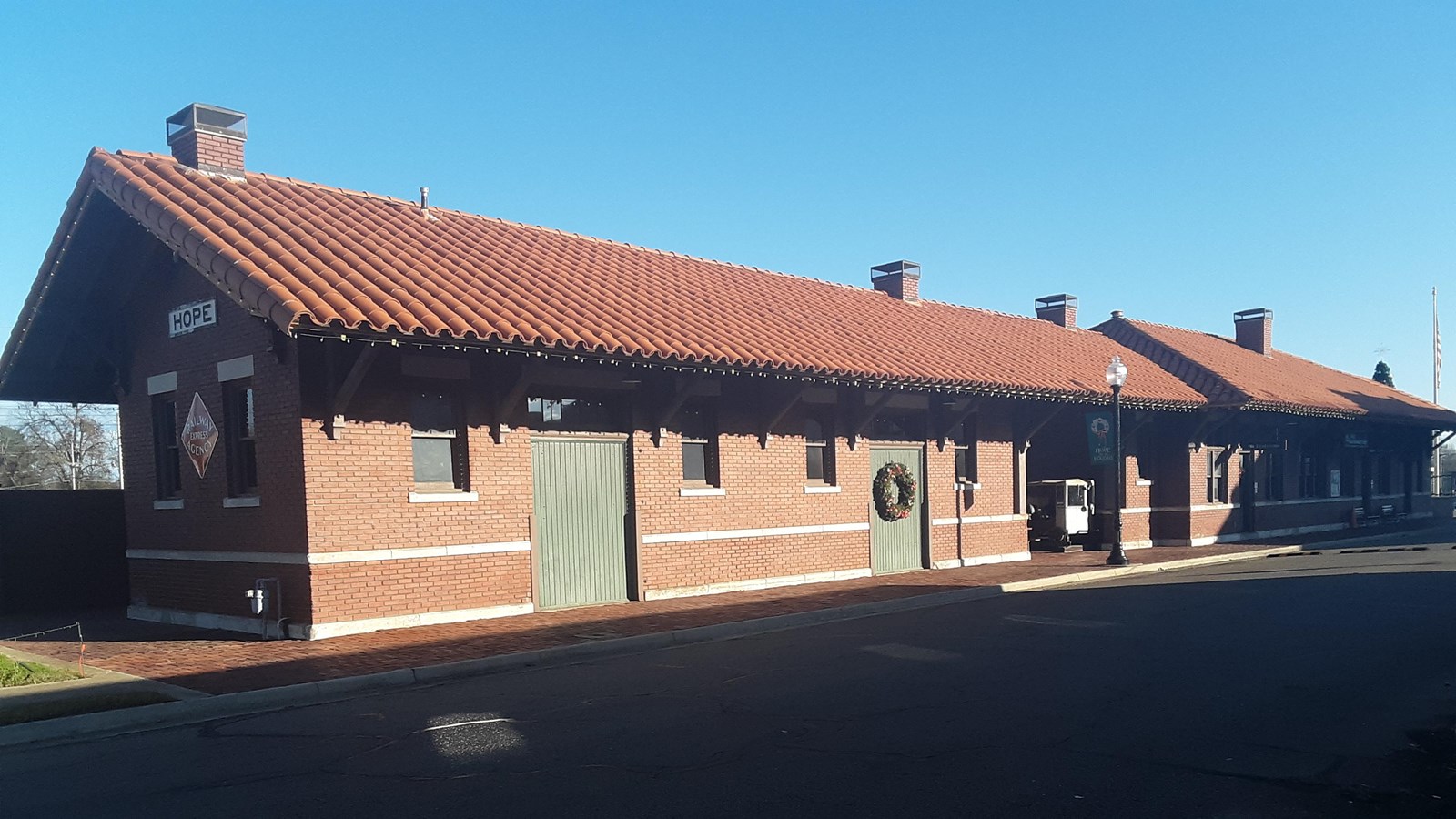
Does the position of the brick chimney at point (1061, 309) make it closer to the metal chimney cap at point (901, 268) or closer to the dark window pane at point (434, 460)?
the metal chimney cap at point (901, 268)

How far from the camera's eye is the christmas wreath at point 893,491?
18828 mm

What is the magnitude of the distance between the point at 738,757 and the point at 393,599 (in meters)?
6.93

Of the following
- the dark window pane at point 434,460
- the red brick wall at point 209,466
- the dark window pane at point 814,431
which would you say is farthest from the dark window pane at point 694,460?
the red brick wall at point 209,466

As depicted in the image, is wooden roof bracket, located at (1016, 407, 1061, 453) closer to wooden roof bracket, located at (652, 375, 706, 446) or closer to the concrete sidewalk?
the concrete sidewalk

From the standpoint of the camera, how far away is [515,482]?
13570 mm

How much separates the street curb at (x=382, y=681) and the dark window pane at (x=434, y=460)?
3379 millimetres

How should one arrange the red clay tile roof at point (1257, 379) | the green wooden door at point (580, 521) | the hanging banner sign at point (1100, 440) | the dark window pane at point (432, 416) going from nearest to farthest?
the dark window pane at point (432, 416), the green wooden door at point (580, 521), the hanging banner sign at point (1100, 440), the red clay tile roof at point (1257, 379)

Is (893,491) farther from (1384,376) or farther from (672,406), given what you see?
(1384,376)

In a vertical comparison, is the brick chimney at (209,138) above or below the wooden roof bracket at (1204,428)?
above

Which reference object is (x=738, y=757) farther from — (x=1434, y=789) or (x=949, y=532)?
(x=949, y=532)

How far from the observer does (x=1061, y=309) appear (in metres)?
31.0

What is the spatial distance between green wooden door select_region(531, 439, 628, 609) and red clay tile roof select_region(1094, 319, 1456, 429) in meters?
17.8

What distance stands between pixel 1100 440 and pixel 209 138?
59.4ft

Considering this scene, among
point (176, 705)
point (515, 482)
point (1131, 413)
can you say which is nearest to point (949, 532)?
point (1131, 413)
